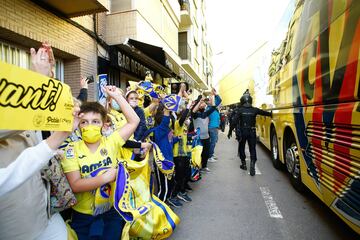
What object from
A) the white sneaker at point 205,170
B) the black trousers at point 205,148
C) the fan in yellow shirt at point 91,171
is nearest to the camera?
the fan in yellow shirt at point 91,171

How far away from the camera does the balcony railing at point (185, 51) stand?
19.6 m

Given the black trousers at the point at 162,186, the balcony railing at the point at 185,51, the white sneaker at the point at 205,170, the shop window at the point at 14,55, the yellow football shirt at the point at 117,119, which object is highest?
the balcony railing at the point at 185,51

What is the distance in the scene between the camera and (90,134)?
2.08 m

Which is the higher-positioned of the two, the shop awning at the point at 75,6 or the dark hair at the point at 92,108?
the shop awning at the point at 75,6

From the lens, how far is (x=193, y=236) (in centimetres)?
317

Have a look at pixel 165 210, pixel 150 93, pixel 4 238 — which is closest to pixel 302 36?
pixel 150 93

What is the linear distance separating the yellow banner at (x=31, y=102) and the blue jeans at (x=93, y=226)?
3.52 ft

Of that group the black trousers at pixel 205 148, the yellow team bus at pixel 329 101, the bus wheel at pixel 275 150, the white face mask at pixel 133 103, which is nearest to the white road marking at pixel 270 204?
the yellow team bus at pixel 329 101

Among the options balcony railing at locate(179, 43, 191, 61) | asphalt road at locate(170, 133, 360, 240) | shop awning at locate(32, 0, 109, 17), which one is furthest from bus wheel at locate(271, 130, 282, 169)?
balcony railing at locate(179, 43, 191, 61)

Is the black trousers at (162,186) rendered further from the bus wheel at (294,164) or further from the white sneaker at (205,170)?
the white sneaker at (205,170)

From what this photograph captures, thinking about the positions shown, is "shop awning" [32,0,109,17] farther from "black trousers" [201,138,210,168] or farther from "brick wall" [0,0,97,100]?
"black trousers" [201,138,210,168]

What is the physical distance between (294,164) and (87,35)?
237 inches

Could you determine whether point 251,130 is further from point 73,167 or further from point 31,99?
point 31,99

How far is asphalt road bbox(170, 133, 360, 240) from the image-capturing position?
10.5ft
